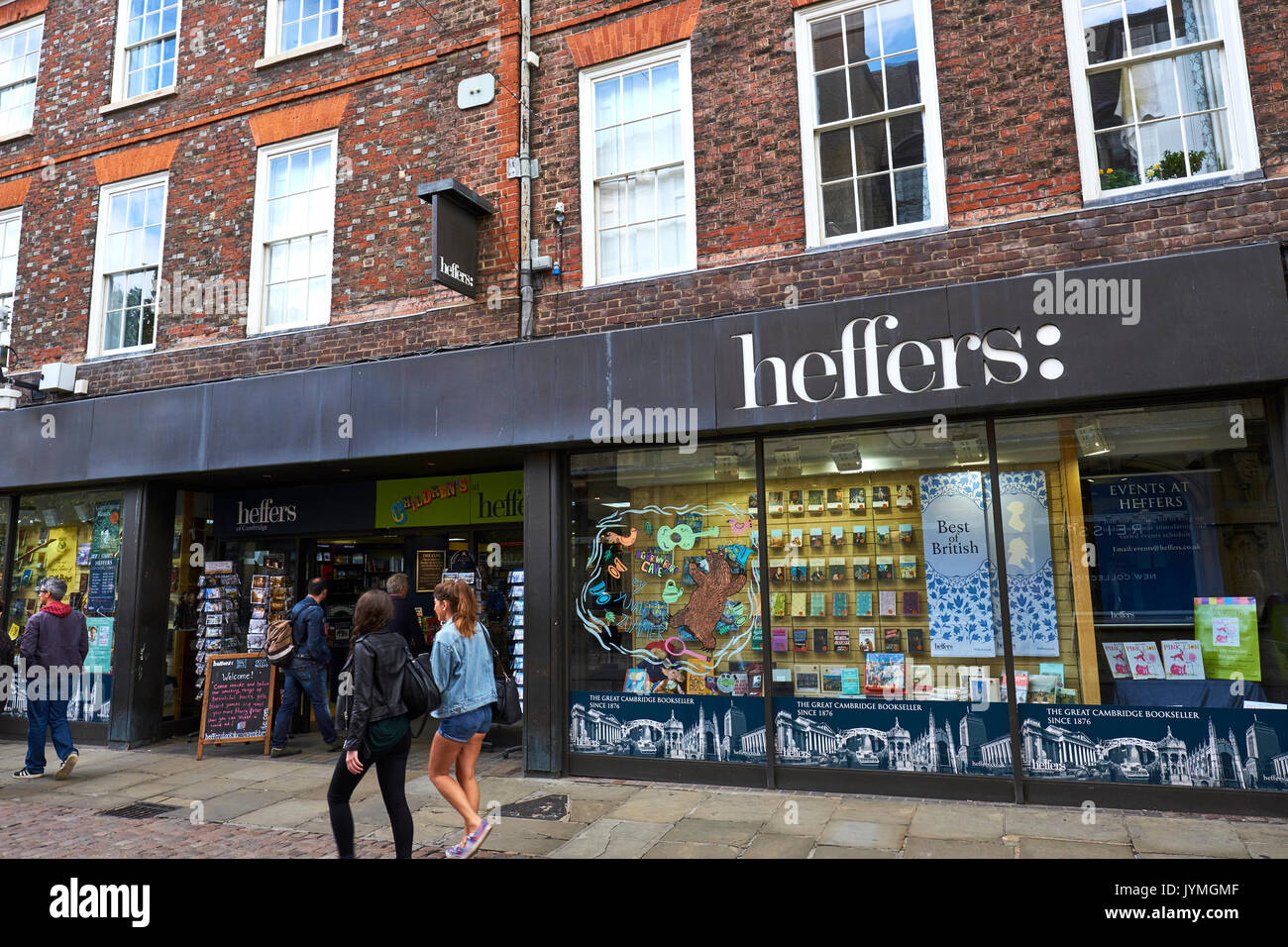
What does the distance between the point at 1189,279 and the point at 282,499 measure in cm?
921

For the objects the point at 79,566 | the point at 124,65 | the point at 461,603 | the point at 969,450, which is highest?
the point at 124,65

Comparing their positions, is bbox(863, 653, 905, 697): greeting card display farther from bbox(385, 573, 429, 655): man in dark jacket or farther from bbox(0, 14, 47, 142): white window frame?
bbox(0, 14, 47, 142): white window frame

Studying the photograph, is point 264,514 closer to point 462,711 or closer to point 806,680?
point 462,711

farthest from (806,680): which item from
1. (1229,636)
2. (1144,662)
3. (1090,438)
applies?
(1229,636)

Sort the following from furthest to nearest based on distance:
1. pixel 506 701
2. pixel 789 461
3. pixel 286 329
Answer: pixel 286 329 < pixel 789 461 < pixel 506 701

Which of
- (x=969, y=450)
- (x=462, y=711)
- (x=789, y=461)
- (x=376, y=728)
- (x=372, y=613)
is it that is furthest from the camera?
(x=789, y=461)

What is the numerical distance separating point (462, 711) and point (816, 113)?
18.7ft

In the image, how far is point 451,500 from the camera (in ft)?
30.1

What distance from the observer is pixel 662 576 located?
7.43 meters

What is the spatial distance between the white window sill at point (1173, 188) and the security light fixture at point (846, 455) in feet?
8.17

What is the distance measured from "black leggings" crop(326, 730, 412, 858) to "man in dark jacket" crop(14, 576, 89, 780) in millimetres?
4610

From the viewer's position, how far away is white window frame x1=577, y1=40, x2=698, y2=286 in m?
7.57

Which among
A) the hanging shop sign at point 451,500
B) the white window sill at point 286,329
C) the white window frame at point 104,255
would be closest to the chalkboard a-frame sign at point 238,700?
the hanging shop sign at point 451,500

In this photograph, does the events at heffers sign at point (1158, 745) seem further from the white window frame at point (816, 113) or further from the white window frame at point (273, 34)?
the white window frame at point (273, 34)
